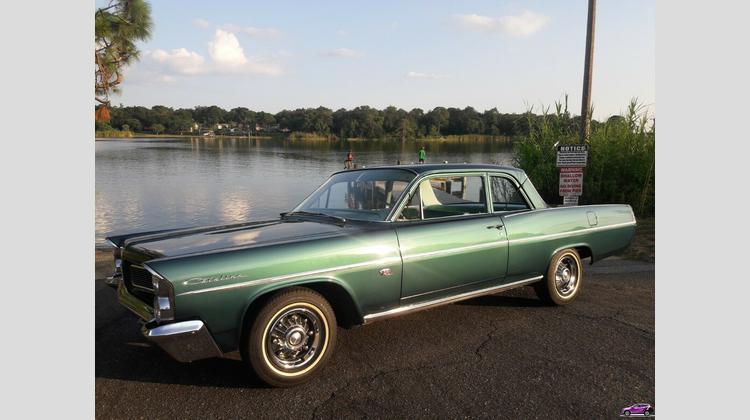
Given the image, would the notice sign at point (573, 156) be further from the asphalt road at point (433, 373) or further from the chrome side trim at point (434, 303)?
the chrome side trim at point (434, 303)

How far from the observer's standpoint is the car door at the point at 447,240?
409cm

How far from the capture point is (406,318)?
495 cm

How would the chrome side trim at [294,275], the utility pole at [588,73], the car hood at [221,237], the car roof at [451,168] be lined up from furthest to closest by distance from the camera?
1. the utility pole at [588,73]
2. the car roof at [451,168]
3. the car hood at [221,237]
4. the chrome side trim at [294,275]

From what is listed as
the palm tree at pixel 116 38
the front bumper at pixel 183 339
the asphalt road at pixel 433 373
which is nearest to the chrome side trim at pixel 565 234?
the asphalt road at pixel 433 373

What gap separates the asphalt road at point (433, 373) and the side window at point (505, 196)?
1.08m

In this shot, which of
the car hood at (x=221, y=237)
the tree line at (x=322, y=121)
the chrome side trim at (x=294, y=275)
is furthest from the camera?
the tree line at (x=322, y=121)

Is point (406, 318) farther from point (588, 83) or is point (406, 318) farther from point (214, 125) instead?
point (214, 125)

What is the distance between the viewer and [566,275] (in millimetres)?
5434

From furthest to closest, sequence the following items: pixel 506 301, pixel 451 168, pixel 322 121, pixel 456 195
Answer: pixel 322 121
pixel 506 301
pixel 456 195
pixel 451 168

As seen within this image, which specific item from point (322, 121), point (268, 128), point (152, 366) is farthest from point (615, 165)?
point (268, 128)

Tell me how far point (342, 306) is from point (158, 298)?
1.32 metres

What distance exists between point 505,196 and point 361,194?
5.68 ft

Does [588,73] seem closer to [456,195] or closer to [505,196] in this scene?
[505,196]

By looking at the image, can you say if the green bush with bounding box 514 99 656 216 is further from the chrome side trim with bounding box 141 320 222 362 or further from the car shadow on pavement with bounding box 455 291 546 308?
the chrome side trim with bounding box 141 320 222 362
